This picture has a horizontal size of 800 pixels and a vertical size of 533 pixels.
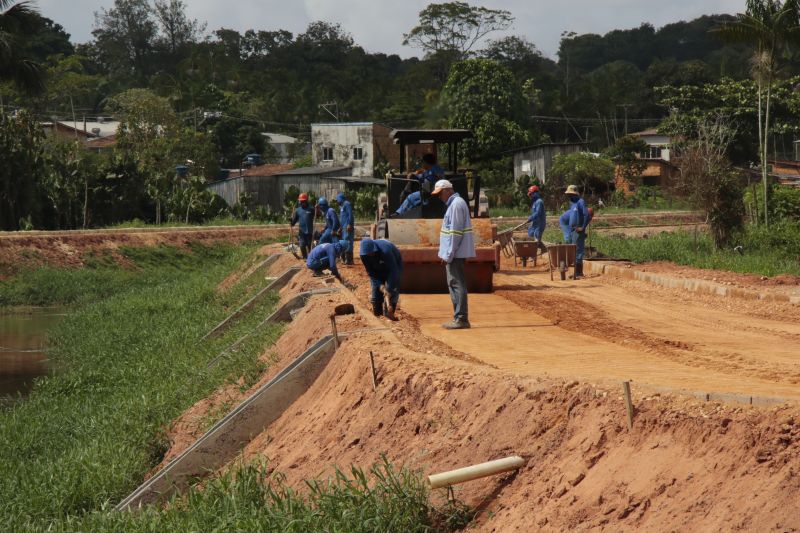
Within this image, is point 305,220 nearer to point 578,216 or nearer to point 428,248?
point 578,216

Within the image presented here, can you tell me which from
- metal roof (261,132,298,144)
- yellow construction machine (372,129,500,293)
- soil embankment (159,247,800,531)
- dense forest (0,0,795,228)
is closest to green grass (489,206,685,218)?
dense forest (0,0,795,228)

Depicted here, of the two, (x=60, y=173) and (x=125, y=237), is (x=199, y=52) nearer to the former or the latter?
(x=60, y=173)

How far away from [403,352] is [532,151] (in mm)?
50113

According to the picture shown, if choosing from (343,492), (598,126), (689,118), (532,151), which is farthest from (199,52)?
(343,492)

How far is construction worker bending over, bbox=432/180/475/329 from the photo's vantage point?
1350cm

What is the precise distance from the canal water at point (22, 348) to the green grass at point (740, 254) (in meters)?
12.7

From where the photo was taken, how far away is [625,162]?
57.8 metres

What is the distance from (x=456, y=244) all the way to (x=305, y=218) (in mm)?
11719

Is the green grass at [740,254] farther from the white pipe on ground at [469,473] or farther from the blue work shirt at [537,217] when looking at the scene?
the white pipe on ground at [469,473]

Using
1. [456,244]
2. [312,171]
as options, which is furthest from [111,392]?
[312,171]

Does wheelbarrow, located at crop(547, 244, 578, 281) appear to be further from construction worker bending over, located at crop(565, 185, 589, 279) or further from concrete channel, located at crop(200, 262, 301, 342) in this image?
concrete channel, located at crop(200, 262, 301, 342)

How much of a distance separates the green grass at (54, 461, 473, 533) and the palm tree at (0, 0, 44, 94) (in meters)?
26.6

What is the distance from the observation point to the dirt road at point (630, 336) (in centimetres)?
905

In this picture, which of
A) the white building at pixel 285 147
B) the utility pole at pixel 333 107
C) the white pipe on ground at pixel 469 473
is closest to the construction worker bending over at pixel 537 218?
the white pipe on ground at pixel 469 473
